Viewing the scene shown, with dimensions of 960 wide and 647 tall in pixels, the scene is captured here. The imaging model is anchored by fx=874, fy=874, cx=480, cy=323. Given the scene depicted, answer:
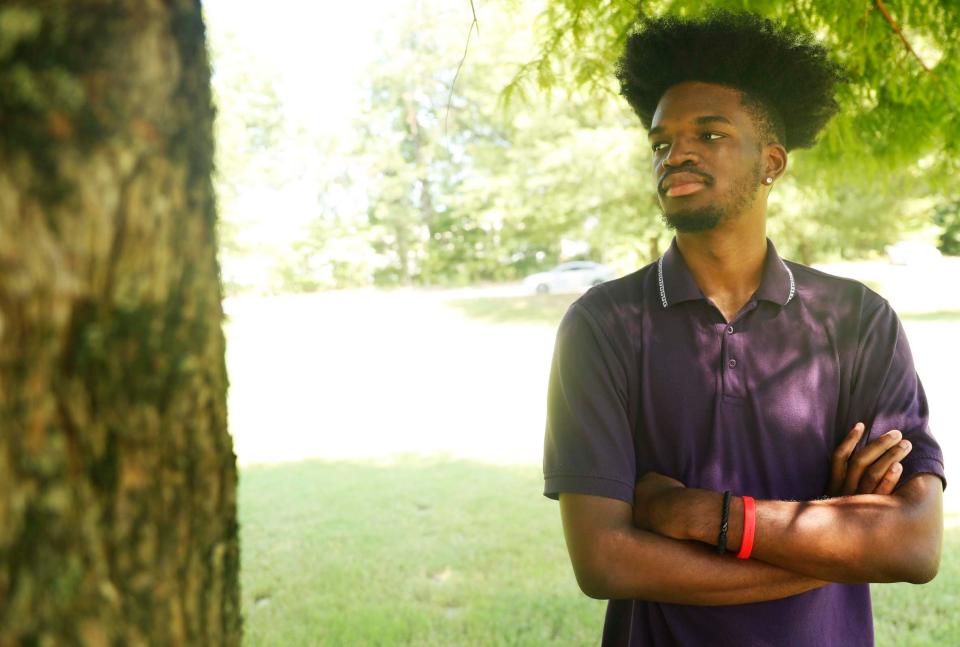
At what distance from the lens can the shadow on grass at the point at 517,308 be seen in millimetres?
21922

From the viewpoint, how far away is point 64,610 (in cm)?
83

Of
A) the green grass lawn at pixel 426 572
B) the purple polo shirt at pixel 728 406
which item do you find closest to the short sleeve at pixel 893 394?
the purple polo shirt at pixel 728 406

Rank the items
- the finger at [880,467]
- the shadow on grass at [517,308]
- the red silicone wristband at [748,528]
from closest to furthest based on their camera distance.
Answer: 1. the red silicone wristband at [748,528]
2. the finger at [880,467]
3. the shadow on grass at [517,308]

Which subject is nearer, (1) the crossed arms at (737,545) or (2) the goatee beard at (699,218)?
(1) the crossed arms at (737,545)

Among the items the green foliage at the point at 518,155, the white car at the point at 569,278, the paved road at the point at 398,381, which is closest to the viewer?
the green foliage at the point at 518,155

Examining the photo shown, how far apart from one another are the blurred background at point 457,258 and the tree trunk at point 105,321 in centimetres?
33

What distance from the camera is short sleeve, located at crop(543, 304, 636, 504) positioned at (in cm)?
206

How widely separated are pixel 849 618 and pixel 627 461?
0.75m

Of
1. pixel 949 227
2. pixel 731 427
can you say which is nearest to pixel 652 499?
pixel 731 427

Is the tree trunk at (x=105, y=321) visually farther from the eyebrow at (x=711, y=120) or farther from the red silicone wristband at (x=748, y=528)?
the eyebrow at (x=711, y=120)

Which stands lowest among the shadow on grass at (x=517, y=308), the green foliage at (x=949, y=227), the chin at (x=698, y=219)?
the chin at (x=698, y=219)

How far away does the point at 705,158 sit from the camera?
2357 millimetres

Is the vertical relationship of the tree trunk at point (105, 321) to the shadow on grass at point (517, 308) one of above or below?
below

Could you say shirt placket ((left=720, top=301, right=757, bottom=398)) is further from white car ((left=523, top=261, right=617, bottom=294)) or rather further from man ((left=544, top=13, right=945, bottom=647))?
white car ((left=523, top=261, right=617, bottom=294))
